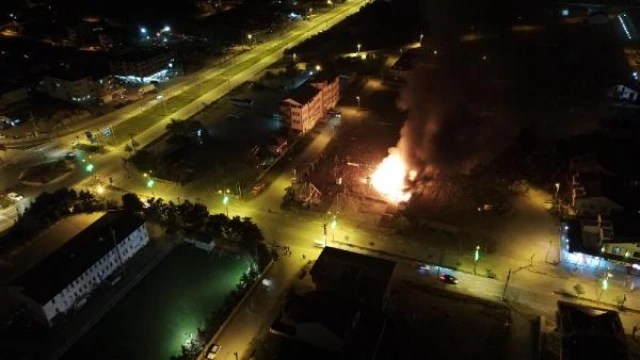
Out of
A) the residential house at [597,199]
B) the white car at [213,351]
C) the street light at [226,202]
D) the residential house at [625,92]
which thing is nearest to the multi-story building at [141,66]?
the street light at [226,202]

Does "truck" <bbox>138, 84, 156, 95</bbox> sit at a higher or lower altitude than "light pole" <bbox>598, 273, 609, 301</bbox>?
higher

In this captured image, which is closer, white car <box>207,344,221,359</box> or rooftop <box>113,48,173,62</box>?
white car <box>207,344,221,359</box>

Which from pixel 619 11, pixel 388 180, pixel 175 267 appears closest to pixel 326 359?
pixel 175 267

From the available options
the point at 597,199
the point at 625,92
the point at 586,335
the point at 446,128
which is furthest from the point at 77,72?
the point at 625,92

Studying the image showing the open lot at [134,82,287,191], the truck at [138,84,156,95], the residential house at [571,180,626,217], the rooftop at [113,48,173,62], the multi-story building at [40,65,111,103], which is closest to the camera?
the residential house at [571,180,626,217]

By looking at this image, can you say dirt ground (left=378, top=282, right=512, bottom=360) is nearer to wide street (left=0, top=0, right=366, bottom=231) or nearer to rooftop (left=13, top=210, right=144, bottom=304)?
rooftop (left=13, top=210, right=144, bottom=304)

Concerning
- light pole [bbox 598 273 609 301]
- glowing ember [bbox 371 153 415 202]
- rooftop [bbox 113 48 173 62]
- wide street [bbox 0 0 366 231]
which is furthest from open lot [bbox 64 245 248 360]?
rooftop [bbox 113 48 173 62]
